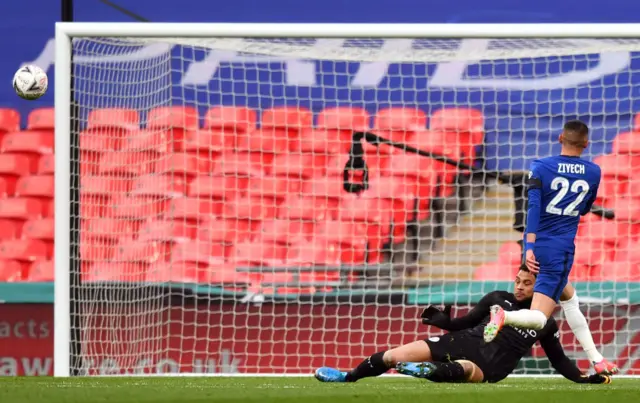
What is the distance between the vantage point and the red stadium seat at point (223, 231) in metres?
8.30

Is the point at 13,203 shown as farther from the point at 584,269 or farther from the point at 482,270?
the point at 584,269

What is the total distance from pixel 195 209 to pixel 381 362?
363 cm

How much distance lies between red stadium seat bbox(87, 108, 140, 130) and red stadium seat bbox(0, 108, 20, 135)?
135cm

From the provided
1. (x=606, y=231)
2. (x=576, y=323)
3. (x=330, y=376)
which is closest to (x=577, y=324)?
(x=576, y=323)

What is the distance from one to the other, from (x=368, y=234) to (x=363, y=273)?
1.61 feet

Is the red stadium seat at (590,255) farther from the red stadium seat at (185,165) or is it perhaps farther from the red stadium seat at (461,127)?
the red stadium seat at (185,165)

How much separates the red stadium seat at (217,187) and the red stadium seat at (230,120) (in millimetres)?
372

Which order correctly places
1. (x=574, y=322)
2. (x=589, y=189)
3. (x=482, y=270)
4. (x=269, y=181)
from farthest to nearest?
1. (x=269, y=181)
2. (x=482, y=270)
3. (x=574, y=322)
4. (x=589, y=189)

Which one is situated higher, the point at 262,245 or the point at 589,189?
the point at 589,189

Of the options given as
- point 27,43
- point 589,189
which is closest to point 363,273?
point 589,189

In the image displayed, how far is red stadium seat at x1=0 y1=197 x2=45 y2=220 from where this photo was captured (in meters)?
8.99

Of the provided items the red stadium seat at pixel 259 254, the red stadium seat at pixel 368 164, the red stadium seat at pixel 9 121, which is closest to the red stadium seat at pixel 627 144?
the red stadium seat at pixel 368 164

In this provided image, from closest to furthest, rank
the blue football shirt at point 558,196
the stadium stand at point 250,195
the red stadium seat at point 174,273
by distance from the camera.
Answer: the blue football shirt at point 558,196 → the red stadium seat at point 174,273 → the stadium stand at point 250,195

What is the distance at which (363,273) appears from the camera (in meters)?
7.84
